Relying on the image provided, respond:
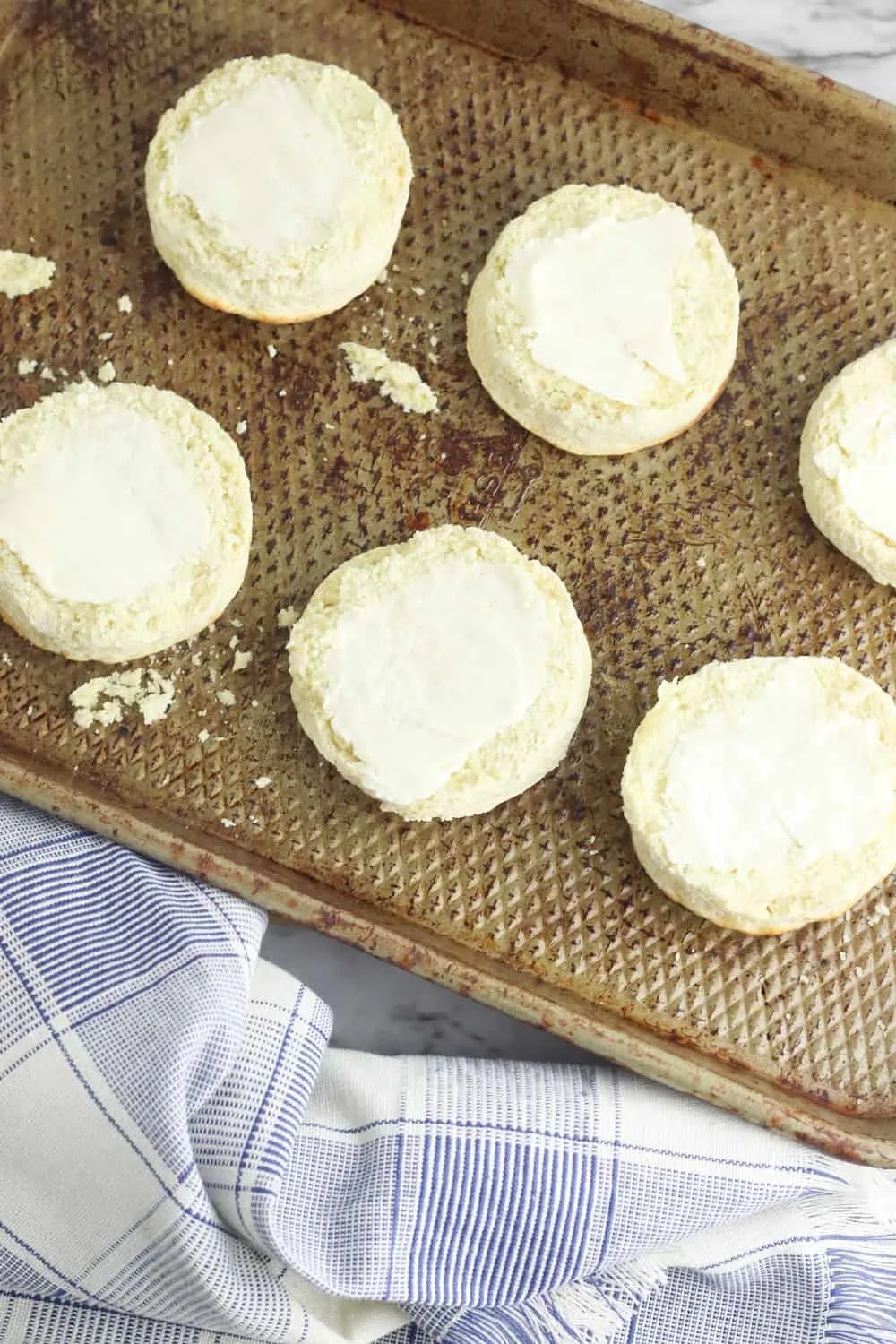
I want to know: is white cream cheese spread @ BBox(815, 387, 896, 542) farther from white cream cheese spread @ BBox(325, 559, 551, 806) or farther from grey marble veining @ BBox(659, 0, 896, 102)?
grey marble veining @ BBox(659, 0, 896, 102)

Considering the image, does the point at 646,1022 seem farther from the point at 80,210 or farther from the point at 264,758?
the point at 80,210

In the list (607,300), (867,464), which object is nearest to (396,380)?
(607,300)

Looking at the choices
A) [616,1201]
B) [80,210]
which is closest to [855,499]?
[616,1201]

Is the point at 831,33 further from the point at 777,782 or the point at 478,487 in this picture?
the point at 777,782

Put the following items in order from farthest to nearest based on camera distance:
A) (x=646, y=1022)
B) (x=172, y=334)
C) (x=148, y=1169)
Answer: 1. (x=172, y=334)
2. (x=646, y=1022)
3. (x=148, y=1169)

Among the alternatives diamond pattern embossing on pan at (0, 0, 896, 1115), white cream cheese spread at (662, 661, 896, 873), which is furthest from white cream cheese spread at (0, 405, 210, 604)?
white cream cheese spread at (662, 661, 896, 873)

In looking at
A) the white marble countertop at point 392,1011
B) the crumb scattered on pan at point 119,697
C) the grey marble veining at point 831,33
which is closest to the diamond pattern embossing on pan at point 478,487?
the crumb scattered on pan at point 119,697
